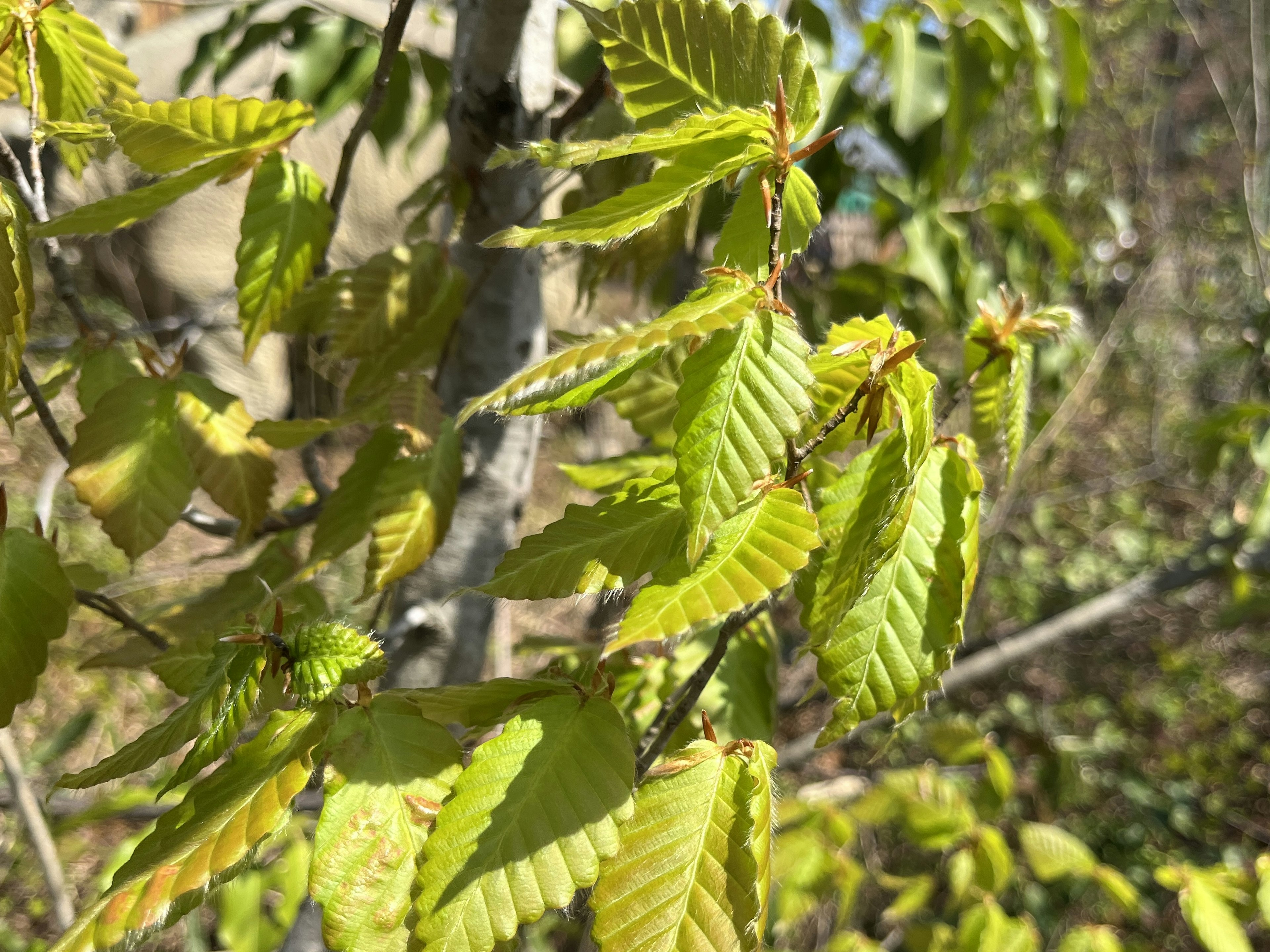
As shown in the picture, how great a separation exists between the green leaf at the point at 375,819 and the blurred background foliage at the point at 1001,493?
0.79ft

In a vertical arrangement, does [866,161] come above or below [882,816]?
above

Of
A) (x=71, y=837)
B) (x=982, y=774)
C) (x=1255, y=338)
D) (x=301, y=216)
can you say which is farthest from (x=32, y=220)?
(x=982, y=774)

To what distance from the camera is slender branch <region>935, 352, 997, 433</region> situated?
74 centimetres

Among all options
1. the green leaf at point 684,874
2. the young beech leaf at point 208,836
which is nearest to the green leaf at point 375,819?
the young beech leaf at point 208,836

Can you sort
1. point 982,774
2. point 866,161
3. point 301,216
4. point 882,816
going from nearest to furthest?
1. point 301,216
2. point 882,816
3. point 866,161
4. point 982,774

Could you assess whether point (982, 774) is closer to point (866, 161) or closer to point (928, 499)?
point (866, 161)

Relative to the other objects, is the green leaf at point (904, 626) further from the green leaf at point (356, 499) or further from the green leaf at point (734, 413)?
the green leaf at point (356, 499)

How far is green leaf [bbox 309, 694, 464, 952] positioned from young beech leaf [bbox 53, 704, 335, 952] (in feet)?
0.09

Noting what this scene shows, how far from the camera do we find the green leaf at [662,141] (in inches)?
20.1

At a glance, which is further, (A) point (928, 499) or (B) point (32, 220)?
(B) point (32, 220)

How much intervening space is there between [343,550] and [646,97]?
1.95 ft

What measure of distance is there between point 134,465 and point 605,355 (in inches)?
26.2

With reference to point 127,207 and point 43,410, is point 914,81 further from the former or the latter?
point 43,410

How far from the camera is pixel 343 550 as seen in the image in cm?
90
